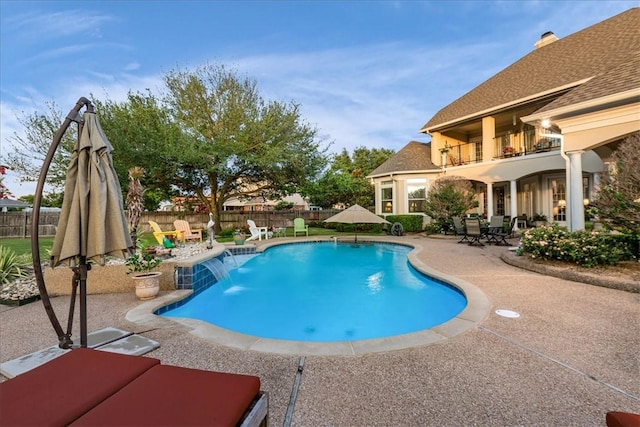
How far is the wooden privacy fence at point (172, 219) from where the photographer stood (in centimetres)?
1659

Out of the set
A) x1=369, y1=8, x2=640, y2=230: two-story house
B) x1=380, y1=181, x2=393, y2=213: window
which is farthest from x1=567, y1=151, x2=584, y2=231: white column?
x1=380, y1=181, x2=393, y2=213: window

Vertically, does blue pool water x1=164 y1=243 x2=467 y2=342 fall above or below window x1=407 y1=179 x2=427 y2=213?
below

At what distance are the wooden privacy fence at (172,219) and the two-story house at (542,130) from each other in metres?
7.48

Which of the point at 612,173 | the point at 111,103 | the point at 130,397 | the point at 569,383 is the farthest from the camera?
the point at 111,103

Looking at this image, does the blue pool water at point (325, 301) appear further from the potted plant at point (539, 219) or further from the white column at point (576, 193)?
the potted plant at point (539, 219)

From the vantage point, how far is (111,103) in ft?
48.5

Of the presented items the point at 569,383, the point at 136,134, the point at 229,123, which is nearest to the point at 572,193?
the point at 569,383

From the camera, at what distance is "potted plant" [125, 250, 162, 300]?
16.5 ft

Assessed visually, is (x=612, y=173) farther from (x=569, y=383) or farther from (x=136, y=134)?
(x=136, y=134)

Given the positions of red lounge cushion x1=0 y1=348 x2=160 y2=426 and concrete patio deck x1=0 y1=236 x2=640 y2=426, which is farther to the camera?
concrete patio deck x1=0 y1=236 x2=640 y2=426

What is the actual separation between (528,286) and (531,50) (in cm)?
1671

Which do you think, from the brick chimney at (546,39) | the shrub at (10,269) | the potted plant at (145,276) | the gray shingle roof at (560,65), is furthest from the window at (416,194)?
the shrub at (10,269)

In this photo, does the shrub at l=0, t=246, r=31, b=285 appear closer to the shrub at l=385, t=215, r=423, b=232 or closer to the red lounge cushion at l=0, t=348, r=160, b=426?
the red lounge cushion at l=0, t=348, r=160, b=426

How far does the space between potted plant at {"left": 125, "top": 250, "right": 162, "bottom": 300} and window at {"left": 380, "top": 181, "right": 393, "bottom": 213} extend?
13.9 metres
